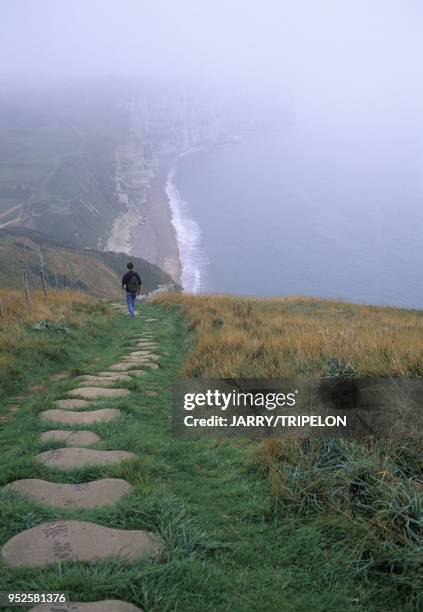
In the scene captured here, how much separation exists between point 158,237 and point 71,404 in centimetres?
9184

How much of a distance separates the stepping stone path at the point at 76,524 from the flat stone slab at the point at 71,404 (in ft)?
0.19

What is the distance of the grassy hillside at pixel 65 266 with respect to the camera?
5131 centimetres

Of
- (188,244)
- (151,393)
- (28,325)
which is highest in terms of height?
(188,244)

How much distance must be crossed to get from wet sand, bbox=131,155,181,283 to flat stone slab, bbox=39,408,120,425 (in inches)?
2668

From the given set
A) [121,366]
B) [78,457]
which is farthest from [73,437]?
[121,366]

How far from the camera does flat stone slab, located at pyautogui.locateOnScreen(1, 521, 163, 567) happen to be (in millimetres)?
2402

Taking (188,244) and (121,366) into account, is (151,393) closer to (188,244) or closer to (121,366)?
(121,366)

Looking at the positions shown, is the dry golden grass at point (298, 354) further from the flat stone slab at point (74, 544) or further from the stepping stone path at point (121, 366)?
the flat stone slab at point (74, 544)

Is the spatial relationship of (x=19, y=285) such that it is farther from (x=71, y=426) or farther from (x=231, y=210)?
(x=231, y=210)

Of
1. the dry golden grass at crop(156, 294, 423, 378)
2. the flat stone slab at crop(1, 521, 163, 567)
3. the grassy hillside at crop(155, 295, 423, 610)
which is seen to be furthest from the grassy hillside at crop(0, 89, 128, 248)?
the flat stone slab at crop(1, 521, 163, 567)

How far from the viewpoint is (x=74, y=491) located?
3.18 m

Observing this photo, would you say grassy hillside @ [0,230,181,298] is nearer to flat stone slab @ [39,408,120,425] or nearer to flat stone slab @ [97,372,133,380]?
flat stone slab @ [97,372,133,380]

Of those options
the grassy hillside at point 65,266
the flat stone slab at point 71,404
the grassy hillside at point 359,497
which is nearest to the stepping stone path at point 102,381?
the flat stone slab at point 71,404

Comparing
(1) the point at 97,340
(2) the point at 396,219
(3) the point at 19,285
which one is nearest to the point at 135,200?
(2) the point at 396,219
